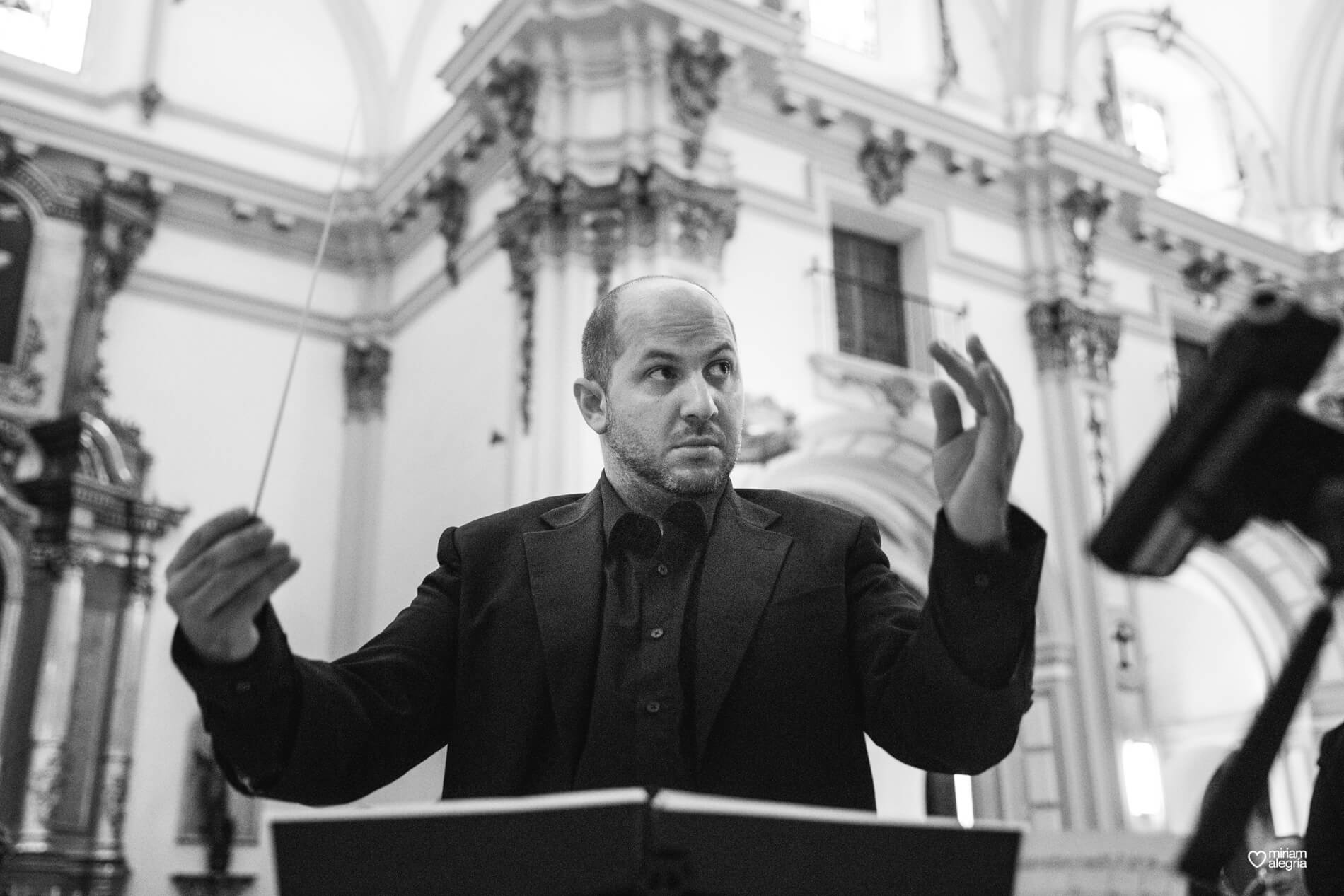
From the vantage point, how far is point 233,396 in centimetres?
1211

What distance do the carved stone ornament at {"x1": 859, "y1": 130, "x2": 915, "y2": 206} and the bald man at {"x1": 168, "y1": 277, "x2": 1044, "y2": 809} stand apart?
30.4 feet

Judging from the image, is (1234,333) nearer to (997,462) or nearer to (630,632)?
(997,462)

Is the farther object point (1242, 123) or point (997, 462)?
point (1242, 123)

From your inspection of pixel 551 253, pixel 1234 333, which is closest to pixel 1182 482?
pixel 1234 333

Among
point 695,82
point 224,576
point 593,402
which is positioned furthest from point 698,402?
point 695,82

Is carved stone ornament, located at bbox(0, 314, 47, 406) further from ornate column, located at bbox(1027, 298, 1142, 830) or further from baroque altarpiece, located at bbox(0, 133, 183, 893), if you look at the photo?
ornate column, located at bbox(1027, 298, 1142, 830)

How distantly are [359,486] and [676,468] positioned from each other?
1061cm

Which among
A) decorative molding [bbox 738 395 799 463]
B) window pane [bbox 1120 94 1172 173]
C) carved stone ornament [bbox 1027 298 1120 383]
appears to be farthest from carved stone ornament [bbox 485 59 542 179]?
window pane [bbox 1120 94 1172 173]

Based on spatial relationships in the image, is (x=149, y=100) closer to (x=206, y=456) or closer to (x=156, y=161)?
(x=156, y=161)

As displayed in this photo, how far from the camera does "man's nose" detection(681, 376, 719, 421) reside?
223 centimetres

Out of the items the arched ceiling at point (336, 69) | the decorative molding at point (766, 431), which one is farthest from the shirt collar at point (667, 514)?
the arched ceiling at point (336, 69)

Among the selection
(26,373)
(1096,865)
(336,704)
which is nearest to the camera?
(336,704)

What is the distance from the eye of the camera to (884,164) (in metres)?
11.3

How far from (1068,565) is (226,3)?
32.4 ft
